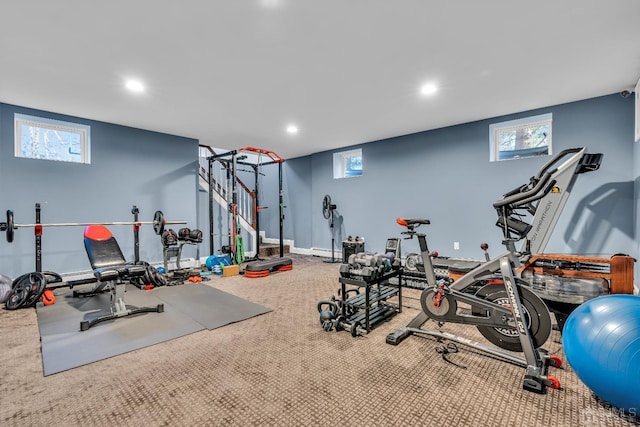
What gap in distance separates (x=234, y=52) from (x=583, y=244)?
526 centimetres

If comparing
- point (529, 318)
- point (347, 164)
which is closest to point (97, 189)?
point (347, 164)

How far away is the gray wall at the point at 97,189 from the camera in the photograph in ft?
14.1

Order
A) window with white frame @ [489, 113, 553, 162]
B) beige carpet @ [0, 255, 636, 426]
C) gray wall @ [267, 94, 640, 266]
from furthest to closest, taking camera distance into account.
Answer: window with white frame @ [489, 113, 553, 162] → gray wall @ [267, 94, 640, 266] → beige carpet @ [0, 255, 636, 426]

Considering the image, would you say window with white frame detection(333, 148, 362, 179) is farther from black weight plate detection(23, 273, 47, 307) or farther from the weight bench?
black weight plate detection(23, 273, 47, 307)

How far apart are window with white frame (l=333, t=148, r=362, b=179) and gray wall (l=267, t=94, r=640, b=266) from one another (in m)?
0.22

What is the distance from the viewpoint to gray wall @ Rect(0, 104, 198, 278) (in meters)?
4.31

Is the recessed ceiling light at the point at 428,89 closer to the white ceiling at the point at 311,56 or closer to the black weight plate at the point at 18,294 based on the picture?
the white ceiling at the point at 311,56

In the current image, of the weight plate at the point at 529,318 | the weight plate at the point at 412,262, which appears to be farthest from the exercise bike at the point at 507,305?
the weight plate at the point at 412,262

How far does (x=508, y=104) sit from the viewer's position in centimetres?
429

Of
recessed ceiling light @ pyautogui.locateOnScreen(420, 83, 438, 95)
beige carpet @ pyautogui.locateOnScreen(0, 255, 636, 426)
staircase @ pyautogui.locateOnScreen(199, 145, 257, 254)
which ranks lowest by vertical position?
beige carpet @ pyautogui.locateOnScreen(0, 255, 636, 426)

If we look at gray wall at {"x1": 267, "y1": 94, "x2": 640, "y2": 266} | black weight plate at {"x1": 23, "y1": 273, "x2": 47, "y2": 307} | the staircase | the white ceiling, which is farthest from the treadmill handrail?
the staircase

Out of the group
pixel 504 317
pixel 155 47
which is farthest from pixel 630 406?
pixel 155 47

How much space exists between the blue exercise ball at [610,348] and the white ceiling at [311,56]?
2.26m

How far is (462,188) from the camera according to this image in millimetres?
5250
